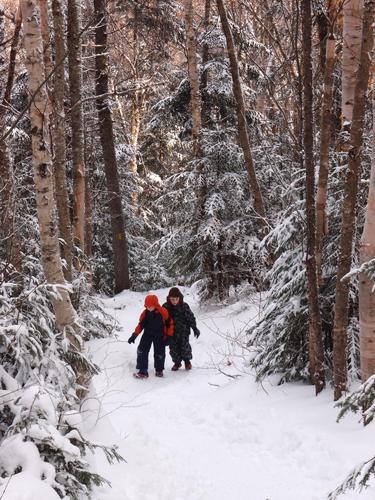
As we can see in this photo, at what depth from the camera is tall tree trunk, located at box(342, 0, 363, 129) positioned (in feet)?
16.8

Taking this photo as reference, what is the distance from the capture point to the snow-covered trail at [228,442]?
3973mm

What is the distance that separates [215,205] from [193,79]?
303 cm

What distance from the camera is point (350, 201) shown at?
14.3ft

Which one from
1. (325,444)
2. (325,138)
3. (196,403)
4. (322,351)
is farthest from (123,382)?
(325,138)

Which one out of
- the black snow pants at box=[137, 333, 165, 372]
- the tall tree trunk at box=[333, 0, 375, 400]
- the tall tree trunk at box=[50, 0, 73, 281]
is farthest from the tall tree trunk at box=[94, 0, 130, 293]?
the tall tree trunk at box=[333, 0, 375, 400]

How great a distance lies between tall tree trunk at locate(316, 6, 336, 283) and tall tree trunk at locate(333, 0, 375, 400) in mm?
632

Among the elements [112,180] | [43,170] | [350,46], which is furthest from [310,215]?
[112,180]

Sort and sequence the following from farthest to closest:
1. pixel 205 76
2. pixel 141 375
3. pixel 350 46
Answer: pixel 205 76, pixel 141 375, pixel 350 46

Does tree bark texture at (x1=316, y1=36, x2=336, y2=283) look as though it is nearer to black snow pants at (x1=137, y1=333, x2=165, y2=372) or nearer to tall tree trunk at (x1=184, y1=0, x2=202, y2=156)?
black snow pants at (x1=137, y1=333, x2=165, y2=372)

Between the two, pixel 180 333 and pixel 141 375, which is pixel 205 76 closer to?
pixel 180 333

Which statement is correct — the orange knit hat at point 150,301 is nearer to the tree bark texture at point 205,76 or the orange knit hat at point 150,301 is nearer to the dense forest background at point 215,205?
the dense forest background at point 215,205

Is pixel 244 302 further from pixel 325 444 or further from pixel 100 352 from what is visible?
pixel 325 444

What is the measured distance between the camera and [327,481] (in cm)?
380

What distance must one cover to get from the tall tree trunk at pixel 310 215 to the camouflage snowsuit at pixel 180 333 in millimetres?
3629
